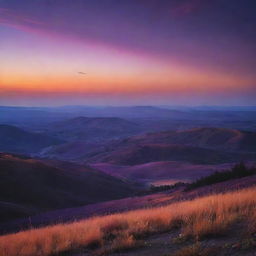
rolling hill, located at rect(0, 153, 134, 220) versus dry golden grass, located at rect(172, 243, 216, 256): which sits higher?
dry golden grass, located at rect(172, 243, 216, 256)

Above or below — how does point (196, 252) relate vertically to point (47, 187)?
above

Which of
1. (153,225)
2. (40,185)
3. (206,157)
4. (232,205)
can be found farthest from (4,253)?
(206,157)

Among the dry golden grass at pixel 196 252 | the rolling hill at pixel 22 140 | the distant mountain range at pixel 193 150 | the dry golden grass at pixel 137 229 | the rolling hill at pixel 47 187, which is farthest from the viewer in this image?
the rolling hill at pixel 22 140

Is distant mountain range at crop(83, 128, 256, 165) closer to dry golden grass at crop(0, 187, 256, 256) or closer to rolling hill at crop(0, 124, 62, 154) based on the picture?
rolling hill at crop(0, 124, 62, 154)

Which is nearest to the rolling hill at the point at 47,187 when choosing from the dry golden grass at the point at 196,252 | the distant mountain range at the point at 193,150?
the dry golden grass at the point at 196,252

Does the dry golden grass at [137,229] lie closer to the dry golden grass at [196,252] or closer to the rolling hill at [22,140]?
the dry golden grass at [196,252]

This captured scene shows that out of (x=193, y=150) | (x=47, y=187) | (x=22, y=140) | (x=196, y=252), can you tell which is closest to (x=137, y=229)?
(x=196, y=252)

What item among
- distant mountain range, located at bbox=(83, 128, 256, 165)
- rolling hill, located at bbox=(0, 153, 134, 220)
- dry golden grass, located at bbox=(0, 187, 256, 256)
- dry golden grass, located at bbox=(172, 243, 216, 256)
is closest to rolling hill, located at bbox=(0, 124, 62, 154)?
distant mountain range, located at bbox=(83, 128, 256, 165)

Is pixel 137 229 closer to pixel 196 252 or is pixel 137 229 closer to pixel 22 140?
pixel 196 252

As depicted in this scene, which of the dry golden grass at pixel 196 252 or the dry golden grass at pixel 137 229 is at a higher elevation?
the dry golden grass at pixel 196 252

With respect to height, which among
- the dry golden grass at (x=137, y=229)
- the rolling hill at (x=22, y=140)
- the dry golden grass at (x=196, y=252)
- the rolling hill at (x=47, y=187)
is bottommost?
the rolling hill at (x=22, y=140)

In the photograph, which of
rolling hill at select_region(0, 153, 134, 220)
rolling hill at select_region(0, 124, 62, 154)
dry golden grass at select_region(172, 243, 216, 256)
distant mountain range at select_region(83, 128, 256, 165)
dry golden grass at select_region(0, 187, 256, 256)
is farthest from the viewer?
rolling hill at select_region(0, 124, 62, 154)

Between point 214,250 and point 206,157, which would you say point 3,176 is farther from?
point 206,157

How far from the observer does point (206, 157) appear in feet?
289
